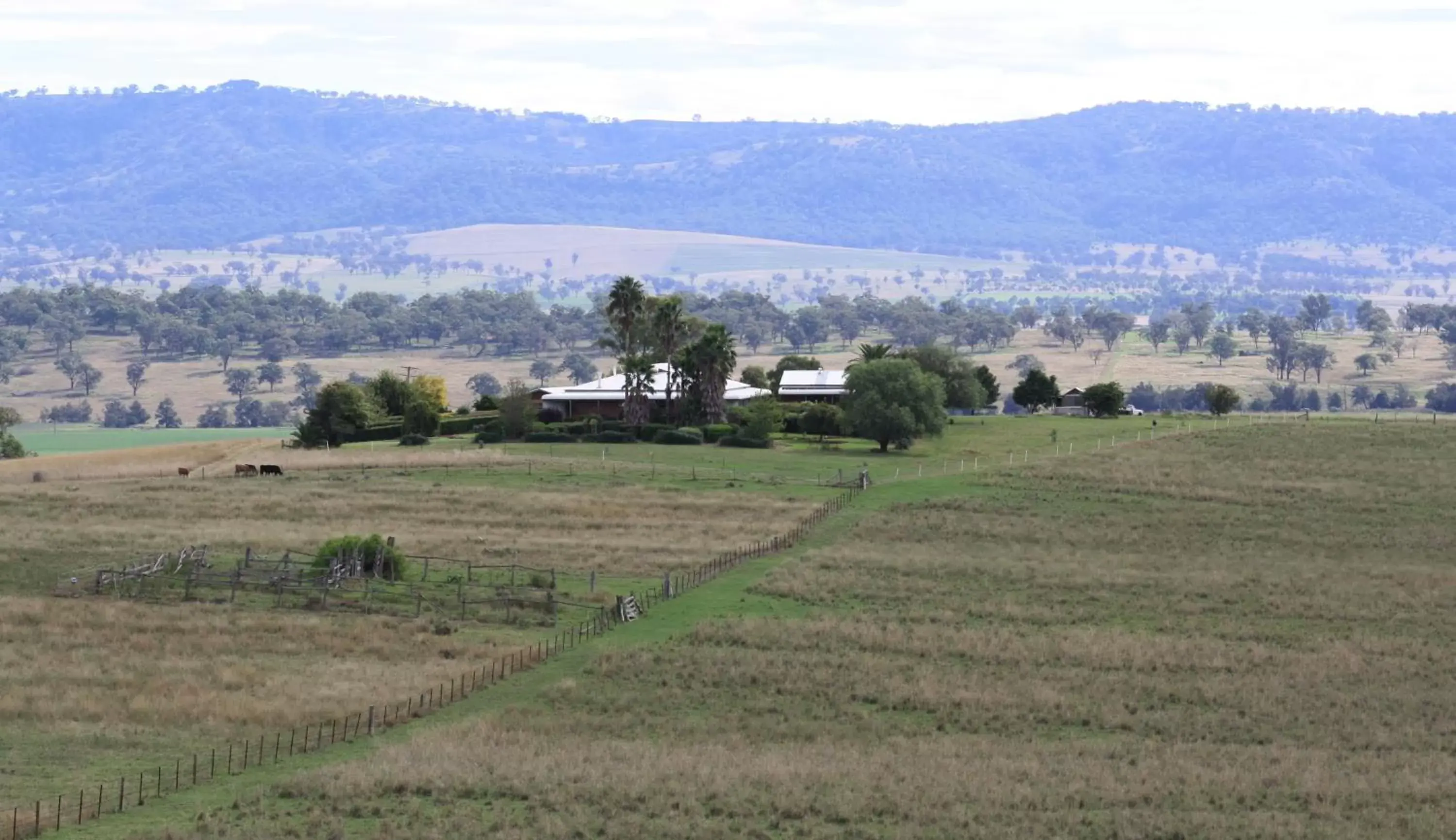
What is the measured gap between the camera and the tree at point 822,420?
11456 cm

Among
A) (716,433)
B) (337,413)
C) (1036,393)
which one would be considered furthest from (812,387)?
(337,413)

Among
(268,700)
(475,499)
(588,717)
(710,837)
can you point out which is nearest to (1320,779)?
(710,837)

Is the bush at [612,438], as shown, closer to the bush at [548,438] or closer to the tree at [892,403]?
the bush at [548,438]

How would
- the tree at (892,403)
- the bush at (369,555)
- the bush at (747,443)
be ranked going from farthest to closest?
1. the bush at (747,443)
2. the tree at (892,403)
3. the bush at (369,555)

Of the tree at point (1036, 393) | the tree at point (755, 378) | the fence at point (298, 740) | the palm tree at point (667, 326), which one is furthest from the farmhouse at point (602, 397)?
the fence at point (298, 740)

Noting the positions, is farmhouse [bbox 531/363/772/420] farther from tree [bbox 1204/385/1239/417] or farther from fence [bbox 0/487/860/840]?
fence [bbox 0/487/860/840]

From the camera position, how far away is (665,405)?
120000 millimetres

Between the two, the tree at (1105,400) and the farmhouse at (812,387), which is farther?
the tree at (1105,400)

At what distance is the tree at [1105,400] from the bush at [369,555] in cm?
7017

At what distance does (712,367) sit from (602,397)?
12.4 meters

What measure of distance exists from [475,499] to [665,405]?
31.8 meters

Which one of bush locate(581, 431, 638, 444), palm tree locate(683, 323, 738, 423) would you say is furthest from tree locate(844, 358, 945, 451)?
bush locate(581, 431, 638, 444)

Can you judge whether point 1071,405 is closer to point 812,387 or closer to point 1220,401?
point 1220,401

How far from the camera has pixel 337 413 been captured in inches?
4535
